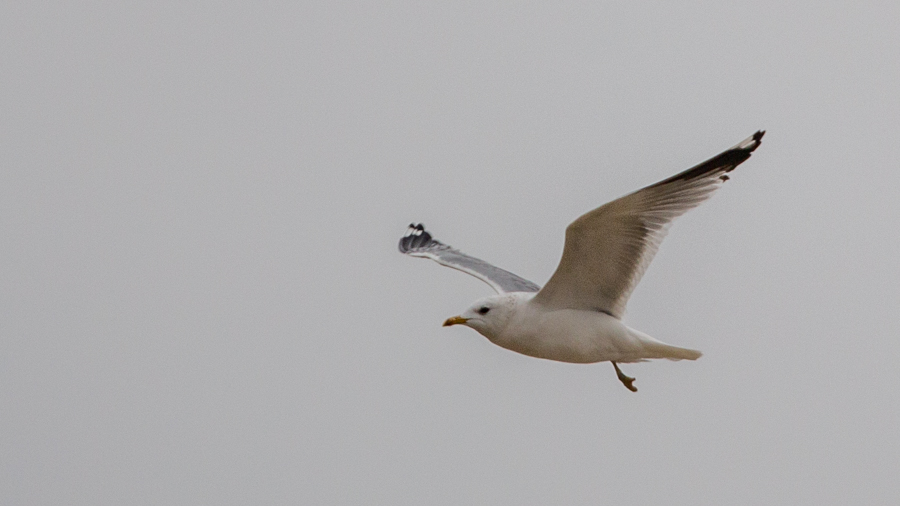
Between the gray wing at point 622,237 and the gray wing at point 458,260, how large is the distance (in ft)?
3.03

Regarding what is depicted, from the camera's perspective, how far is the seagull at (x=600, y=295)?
6211mm

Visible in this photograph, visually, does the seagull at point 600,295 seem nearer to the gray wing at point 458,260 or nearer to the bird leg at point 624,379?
the bird leg at point 624,379

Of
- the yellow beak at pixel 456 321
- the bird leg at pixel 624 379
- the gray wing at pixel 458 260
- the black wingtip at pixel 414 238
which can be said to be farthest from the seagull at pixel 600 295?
the black wingtip at pixel 414 238

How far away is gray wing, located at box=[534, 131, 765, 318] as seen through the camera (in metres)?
6.15

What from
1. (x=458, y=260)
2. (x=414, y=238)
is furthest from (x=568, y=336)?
(x=414, y=238)

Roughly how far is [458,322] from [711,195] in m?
1.31

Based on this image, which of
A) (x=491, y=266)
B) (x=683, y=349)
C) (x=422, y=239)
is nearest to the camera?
(x=683, y=349)

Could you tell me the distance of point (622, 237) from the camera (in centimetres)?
633

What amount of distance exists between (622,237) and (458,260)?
2271 millimetres

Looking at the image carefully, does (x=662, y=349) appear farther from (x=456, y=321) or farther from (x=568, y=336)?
(x=456, y=321)

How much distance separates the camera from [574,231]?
6148 millimetres

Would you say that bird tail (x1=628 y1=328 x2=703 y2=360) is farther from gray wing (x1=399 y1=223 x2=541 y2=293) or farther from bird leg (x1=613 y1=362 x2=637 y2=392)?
gray wing (x1=399 y1=223 x2=541 y2=293)

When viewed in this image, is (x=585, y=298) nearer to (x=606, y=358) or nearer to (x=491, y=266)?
(x=606, y=358)

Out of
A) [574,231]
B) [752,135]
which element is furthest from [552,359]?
[752,135]
